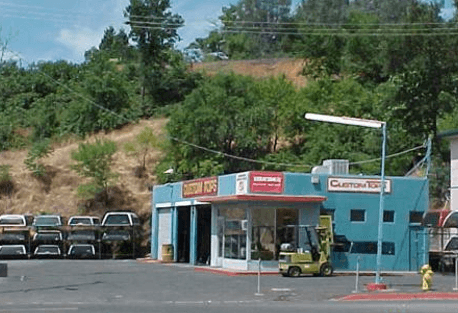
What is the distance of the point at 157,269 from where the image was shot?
139 feet

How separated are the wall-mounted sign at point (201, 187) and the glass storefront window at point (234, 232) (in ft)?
5.17

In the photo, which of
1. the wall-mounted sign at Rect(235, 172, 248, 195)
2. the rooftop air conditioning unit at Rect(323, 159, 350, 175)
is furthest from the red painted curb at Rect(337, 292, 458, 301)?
the rooftop air conditioning unit at Rect(323, 159, 350, 175)

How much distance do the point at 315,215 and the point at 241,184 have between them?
12.4 ft

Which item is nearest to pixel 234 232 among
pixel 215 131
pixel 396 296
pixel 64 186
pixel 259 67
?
pixel 396 296

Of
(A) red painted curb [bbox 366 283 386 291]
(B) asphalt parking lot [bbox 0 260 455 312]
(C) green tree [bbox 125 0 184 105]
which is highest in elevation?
(C) green tree [bbox 125 0 184 105]

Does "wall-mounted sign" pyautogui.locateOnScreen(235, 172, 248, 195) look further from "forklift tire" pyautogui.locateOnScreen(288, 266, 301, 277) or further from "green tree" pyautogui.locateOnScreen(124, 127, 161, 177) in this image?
"green tree" pyautogui.locateOnScreen(124, 127, 161, 177)

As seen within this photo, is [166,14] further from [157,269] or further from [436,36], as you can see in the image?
[157,269]

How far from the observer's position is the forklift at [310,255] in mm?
36594

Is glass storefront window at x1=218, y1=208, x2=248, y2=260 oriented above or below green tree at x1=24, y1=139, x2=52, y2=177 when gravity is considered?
below

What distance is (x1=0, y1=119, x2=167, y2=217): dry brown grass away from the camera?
67812 millimetres

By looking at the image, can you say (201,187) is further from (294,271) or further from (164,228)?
(294,271)

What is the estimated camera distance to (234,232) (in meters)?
41.7

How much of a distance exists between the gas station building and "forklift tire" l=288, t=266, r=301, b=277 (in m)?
2.67

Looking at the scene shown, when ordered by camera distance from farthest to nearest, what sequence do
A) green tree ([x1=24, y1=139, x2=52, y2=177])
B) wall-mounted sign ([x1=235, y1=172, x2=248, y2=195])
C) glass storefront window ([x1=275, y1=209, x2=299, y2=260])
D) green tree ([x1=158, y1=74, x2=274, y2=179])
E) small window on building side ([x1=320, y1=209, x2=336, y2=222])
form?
green tree ([x1=24, y1=139, x2=52, y2=177]) → green tree ([x1=158, y1=74, x2=274, y2=179]) → small window on building side ([x1=320, y1=209, x2=336, y2=222]) → wall-mounted sign ([x1=235, y1=172, x2=248, y2=195]) → glass storefront window ([x1=275, y1=209, x2=299, y2=260])
